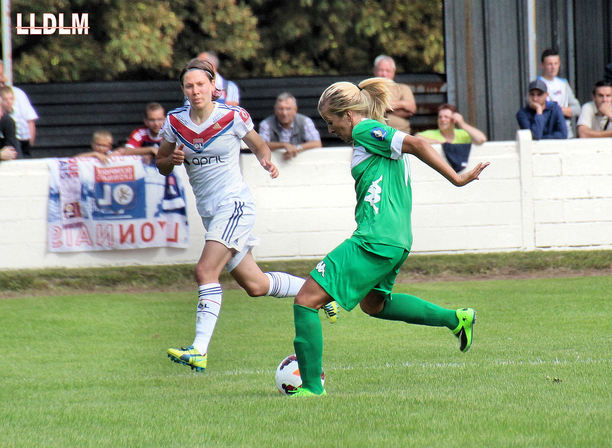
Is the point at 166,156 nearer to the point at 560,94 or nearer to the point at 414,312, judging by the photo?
the point at 414,312

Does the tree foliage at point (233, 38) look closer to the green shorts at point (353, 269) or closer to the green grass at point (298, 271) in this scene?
the green grass at point (298, 271)

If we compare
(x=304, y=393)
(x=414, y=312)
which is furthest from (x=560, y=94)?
(x=304, y=393)

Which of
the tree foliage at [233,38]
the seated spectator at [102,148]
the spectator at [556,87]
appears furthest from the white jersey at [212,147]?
the tree foliage at [233,38]

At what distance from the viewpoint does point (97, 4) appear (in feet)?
75.4

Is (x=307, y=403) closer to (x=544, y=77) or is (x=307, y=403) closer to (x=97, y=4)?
(x=544, y=77)

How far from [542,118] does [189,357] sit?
314 inches

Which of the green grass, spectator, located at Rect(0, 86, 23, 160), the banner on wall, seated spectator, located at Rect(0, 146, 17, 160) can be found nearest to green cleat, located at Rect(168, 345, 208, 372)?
the green grass

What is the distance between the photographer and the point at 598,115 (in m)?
14.3

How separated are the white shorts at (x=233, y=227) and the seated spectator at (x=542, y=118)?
6.70 metres

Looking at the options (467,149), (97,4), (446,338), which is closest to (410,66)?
(97,4)

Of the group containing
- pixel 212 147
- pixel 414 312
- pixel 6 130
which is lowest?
pixel 414 312

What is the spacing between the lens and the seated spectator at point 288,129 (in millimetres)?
13484

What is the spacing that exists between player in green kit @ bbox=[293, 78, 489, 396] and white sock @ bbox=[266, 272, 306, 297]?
2.04 metres

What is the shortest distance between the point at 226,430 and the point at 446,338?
404cm
